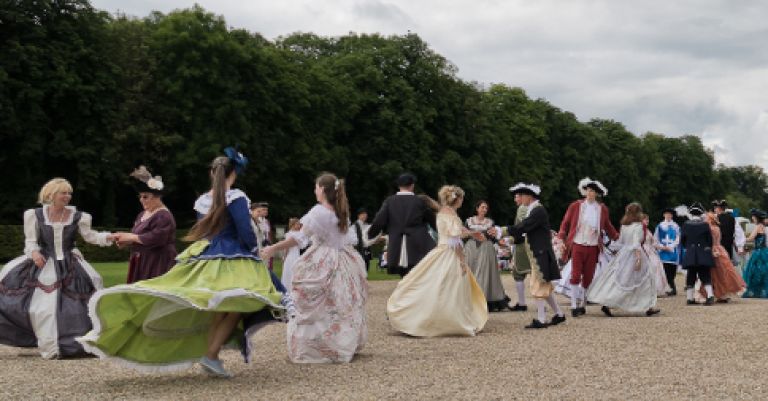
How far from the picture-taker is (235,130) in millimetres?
37562

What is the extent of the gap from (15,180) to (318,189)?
27776 mm

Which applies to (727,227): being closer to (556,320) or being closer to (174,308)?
(556,320)

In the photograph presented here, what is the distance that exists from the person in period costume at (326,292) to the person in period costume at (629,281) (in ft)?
20.7

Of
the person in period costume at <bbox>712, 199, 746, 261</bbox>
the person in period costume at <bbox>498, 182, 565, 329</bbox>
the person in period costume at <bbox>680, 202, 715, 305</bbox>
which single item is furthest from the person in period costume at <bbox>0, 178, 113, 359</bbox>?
the person in period costume at <bbox>712, 199, 746, 261</bbox>

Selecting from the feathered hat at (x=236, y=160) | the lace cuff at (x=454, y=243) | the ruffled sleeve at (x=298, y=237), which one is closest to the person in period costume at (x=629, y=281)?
the lace cuff at (x=454, y=243)

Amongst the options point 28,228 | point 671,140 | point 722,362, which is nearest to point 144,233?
point 28,228

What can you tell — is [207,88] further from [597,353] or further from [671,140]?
[671,140]

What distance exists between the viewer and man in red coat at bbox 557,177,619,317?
45.6ft

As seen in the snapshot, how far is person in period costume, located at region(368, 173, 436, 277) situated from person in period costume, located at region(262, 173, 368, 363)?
123 inches

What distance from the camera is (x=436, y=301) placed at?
1141 cm

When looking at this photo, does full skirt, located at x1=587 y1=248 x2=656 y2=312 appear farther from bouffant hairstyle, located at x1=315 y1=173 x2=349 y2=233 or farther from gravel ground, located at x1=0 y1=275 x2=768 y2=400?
bouffant hairstyle, located at x1=315 y1=173 x2=349 y2=233

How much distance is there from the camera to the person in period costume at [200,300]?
7219 millimetres

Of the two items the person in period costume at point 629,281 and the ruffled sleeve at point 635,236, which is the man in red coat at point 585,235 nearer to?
the person in period costume at point 629,281

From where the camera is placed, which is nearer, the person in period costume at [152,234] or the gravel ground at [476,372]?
the gravel ground at [476,372]
